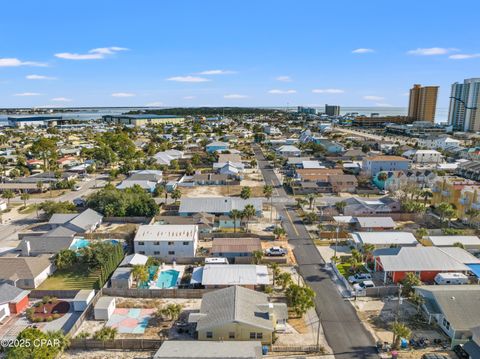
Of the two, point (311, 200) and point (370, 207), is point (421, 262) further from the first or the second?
point (311, 200)

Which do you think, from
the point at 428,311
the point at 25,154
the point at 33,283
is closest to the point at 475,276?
the point at 428,311

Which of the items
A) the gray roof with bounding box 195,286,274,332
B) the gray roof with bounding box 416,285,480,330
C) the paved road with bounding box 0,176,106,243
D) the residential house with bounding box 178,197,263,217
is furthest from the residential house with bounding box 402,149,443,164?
the gray roof with bounding box 195,286,274,332

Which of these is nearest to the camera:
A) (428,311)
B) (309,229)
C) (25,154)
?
(428,311)

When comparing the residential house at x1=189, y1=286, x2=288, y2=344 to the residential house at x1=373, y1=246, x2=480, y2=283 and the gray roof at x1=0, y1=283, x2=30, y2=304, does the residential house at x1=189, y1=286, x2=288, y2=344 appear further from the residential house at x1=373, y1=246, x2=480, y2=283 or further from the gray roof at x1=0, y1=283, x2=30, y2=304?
the gray roof at x1=0, y1=283, x2=30, y2=304

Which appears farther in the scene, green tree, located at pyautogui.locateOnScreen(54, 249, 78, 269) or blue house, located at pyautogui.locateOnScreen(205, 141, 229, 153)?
blue house, located at pyautogui.locateOnScreen(205, 141, 229, 153)

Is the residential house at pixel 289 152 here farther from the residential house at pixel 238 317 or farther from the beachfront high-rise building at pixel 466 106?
the beachfront high-rise building at pixel 466 106

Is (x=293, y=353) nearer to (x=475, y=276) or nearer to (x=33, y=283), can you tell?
(x=475, y=276)
